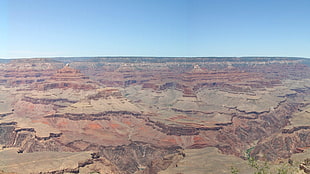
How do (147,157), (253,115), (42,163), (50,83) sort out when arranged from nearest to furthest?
(42,163) < (147,157) < (253,115) < (50,83)

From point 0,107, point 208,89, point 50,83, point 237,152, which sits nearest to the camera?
point 237,152

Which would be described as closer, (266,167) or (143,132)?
(266,167)

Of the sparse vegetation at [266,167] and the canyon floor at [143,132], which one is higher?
the sparse vegetation at [266,167]

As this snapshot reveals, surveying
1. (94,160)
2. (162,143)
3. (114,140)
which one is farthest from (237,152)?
(94,160)

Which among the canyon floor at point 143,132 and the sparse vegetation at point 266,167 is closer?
the sparse vegetation at point 266,167

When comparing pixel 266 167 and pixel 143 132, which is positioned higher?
pixel 266 167

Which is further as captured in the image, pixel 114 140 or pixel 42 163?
pixel 114 140

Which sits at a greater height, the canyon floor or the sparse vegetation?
the sparse vegetation

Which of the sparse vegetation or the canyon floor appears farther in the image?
the canyon floor

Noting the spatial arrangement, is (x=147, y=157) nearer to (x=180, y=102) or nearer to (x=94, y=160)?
(x=94, y=160)

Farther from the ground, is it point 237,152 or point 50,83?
point 50,83

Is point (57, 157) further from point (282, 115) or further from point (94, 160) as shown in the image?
point (282, 115)
